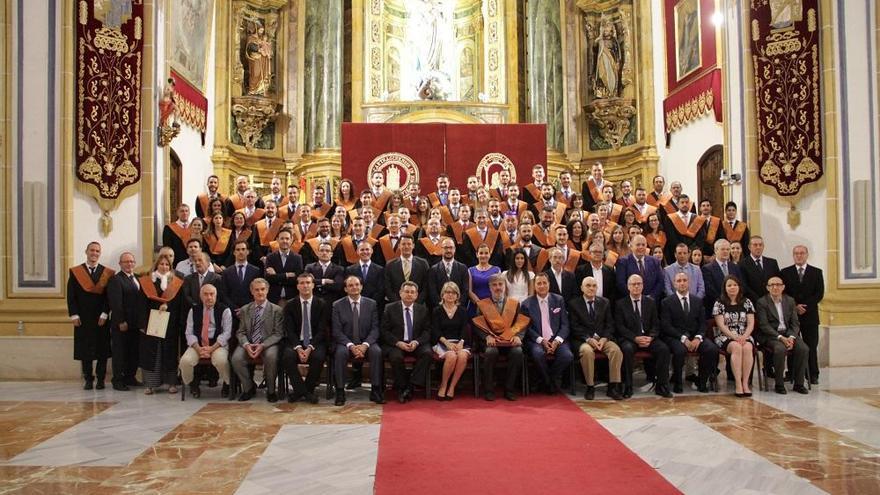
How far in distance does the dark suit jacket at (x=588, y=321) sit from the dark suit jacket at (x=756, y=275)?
154cm

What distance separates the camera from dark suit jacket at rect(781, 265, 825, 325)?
738 cm

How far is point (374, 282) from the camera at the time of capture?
288 inches

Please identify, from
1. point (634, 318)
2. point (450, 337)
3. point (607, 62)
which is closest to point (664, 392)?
point (634, 318)

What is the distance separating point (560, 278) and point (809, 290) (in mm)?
2424

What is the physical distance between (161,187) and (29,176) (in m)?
1.32

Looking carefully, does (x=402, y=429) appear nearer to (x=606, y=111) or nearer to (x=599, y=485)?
(x=599, y=485)

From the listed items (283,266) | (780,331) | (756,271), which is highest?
(283,266)

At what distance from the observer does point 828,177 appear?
8352 mm

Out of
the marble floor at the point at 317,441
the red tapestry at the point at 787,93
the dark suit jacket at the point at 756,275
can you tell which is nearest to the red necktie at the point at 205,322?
the marble floor at the point at 317,441

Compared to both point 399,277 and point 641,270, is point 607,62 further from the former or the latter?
point 399,277

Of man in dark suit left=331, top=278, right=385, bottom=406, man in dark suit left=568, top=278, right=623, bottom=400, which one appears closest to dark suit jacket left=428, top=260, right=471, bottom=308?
man in dark suit left=331, top=278, right=385, bottom=406

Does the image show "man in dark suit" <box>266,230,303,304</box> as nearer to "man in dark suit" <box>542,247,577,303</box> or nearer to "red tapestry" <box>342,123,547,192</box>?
"man in dark suit" <box>542,247,577,303</box>

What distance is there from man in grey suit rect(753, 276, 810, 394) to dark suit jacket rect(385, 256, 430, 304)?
10.1 feet

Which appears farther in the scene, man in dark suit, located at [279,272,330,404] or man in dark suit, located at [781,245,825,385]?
man in dark suit, located at [781,245,825,385]
